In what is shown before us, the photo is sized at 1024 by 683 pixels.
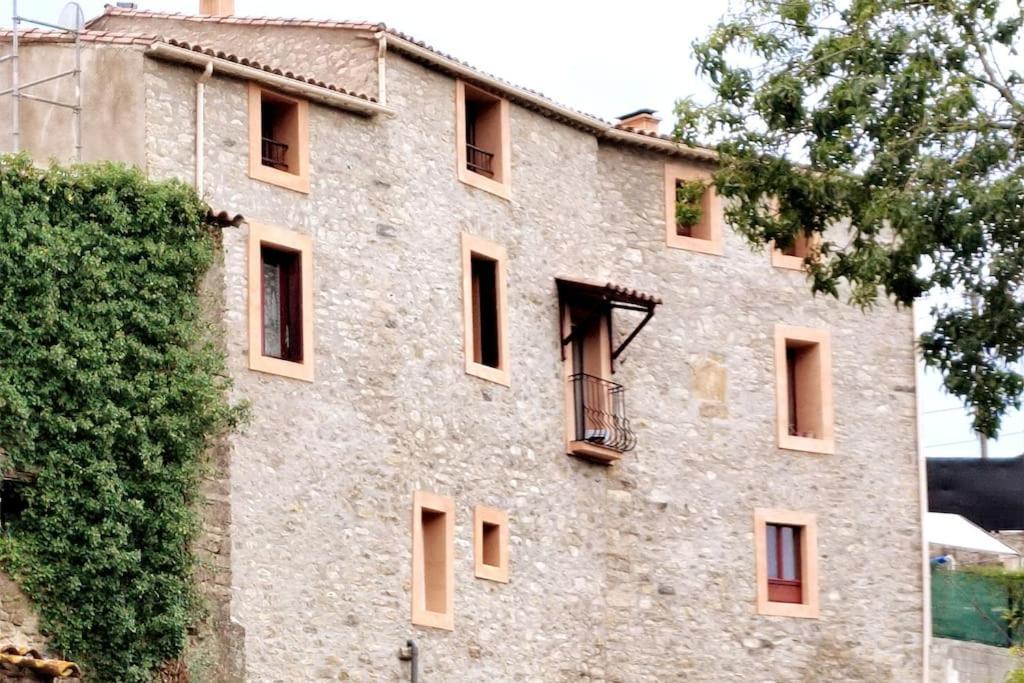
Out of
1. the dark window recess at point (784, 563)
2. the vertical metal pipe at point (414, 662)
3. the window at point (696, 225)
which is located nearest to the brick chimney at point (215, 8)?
the window at point (696, 225)

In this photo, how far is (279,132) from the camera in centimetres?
3147

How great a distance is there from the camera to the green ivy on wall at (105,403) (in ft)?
89.0

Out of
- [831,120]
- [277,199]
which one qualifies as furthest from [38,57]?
[831,120]

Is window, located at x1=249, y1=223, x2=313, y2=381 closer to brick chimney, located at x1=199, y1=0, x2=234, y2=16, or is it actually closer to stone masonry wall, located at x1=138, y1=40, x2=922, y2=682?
stone masonry wall, located at x1=138, y1=40, x2=922, y2=682

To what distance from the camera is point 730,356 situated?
3675 cm

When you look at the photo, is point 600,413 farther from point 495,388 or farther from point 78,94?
point 78,94

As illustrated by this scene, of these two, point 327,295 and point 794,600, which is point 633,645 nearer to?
point 794,600

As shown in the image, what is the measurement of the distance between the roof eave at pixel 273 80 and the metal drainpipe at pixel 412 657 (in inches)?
261

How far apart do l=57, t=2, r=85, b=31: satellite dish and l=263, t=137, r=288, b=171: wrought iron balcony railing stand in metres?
2.70

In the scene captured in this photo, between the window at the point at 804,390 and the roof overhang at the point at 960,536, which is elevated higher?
the window at the point at 804,390

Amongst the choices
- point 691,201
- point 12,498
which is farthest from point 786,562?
point 12,498

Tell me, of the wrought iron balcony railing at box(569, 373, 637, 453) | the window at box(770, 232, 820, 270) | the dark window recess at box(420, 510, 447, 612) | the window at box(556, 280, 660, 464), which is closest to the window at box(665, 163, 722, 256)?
the window at box(770, 232, 820, 270)

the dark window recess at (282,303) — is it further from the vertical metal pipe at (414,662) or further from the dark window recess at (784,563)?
the dark window recess at (784,563)

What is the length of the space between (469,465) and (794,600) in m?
6.42
